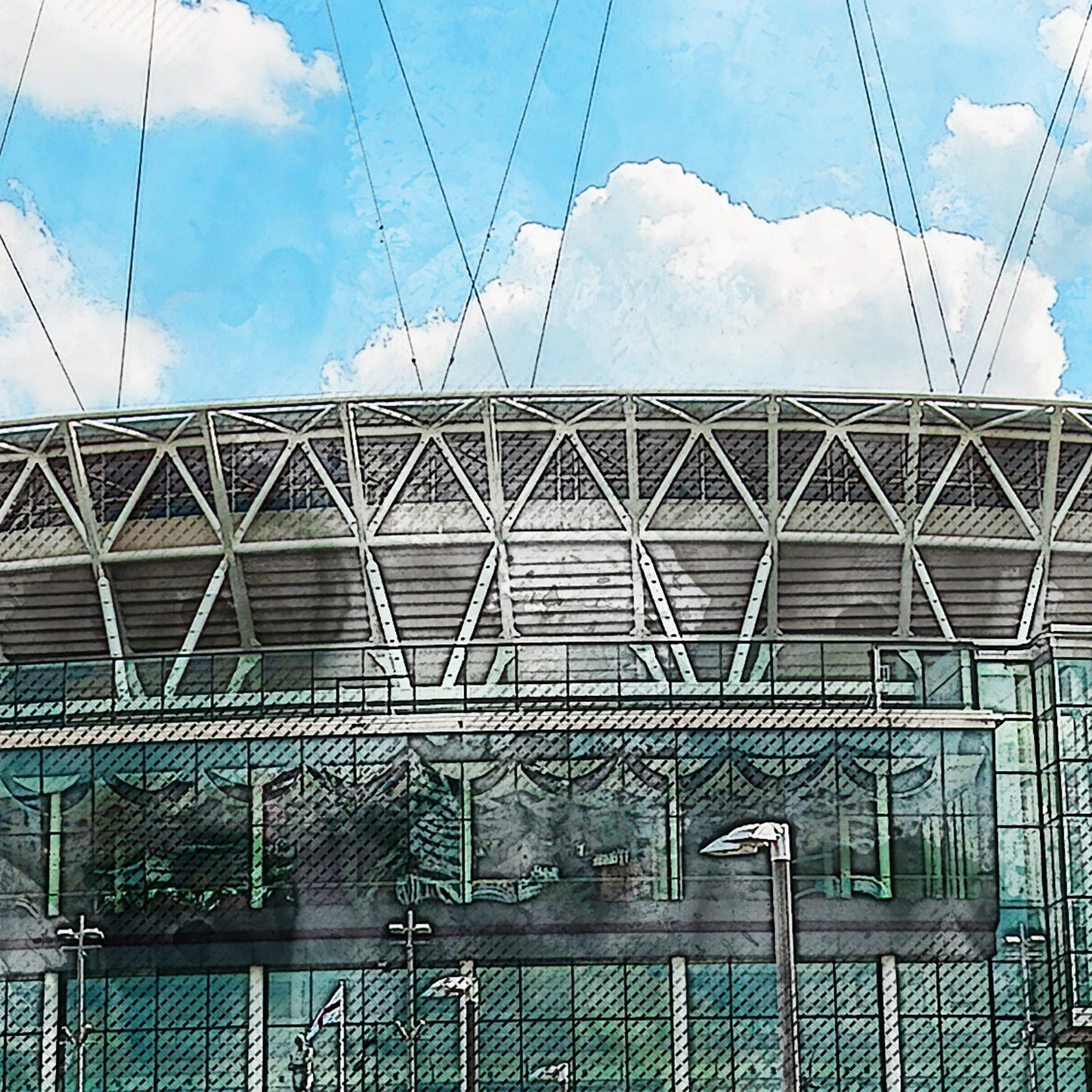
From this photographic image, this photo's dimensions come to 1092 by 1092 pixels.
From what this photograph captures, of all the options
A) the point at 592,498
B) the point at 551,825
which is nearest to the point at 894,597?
the point at 592,498

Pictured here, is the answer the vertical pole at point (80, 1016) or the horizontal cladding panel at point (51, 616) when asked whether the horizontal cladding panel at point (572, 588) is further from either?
the vertical pole at point (80, 1016)

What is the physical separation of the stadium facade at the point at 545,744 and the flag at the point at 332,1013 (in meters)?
0.22

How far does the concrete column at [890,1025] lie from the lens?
40.2 meters

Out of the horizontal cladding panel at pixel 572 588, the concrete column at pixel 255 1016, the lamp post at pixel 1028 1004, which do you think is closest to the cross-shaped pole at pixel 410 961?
the concrete column at pixel 255 1016

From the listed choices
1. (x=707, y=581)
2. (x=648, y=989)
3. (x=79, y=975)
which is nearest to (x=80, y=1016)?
(x=79, y=975)

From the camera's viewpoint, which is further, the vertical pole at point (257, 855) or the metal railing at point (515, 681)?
the metal railing at point (515, 681)

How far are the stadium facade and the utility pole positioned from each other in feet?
0.48

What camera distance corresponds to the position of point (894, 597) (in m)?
48.6

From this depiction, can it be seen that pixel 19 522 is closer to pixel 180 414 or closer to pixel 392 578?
pixel 180 414

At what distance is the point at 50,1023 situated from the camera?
41.4 m

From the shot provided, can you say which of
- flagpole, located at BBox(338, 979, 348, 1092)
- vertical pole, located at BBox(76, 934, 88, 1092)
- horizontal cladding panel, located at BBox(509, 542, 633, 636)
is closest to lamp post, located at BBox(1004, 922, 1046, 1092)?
horizontal cladding panel, located at BBox(509, 542, 633, 636)

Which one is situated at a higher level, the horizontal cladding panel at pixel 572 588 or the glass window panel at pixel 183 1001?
the horizontal cladding panel at pixel 572 588

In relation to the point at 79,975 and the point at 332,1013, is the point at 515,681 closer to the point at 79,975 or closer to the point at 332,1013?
the point at 332,1013

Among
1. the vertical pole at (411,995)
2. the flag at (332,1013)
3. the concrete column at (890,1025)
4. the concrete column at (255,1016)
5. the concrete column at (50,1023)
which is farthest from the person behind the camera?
the concrete column at (255,1016)
